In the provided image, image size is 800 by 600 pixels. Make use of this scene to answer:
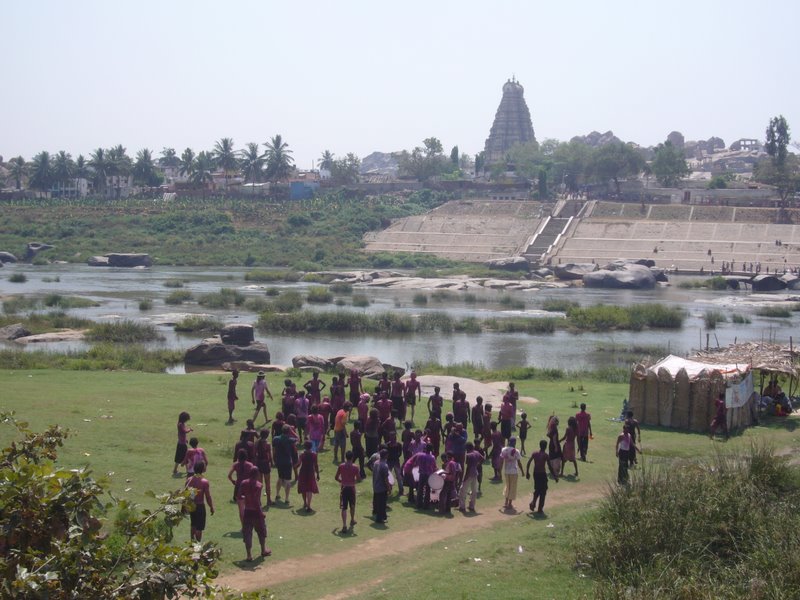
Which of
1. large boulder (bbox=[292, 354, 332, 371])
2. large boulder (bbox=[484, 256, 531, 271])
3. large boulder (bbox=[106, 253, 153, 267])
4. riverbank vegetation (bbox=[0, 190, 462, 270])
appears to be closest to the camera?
large boulder (bbox=[292, 354, 332, 371])

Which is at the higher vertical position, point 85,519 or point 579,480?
point 85,519

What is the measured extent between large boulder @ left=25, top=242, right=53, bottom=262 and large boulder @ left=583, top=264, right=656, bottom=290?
49.4 metres

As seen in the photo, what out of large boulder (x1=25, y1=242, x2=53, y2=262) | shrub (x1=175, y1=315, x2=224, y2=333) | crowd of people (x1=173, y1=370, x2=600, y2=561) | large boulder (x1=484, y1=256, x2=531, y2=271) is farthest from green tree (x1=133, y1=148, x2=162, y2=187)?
crowd of people (x1=173, y1=370, x2=600, y2=561)

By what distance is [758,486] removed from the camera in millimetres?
13398

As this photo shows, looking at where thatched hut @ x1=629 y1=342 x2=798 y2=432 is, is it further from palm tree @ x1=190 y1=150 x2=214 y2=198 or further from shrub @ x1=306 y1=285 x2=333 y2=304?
palm tree @ x1=190 y1=150 x2=214 y2=198

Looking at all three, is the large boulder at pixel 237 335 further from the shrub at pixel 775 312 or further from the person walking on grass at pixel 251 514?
the shrub at pixel 775 312

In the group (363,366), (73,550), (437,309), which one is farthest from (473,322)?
(73,550)

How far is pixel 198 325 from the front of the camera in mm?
41219

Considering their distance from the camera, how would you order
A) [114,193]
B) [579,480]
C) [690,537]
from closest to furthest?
[690,537] < [579,480] < [114,193]

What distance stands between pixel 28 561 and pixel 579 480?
1196 centimetres

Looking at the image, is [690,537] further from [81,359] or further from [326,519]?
[81,359]

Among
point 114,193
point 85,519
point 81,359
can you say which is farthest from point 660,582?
point 114,193

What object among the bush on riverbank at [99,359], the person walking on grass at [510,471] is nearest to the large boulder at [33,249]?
the bush on riverbank at [99,359]

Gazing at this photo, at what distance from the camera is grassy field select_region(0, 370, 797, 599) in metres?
11.2
